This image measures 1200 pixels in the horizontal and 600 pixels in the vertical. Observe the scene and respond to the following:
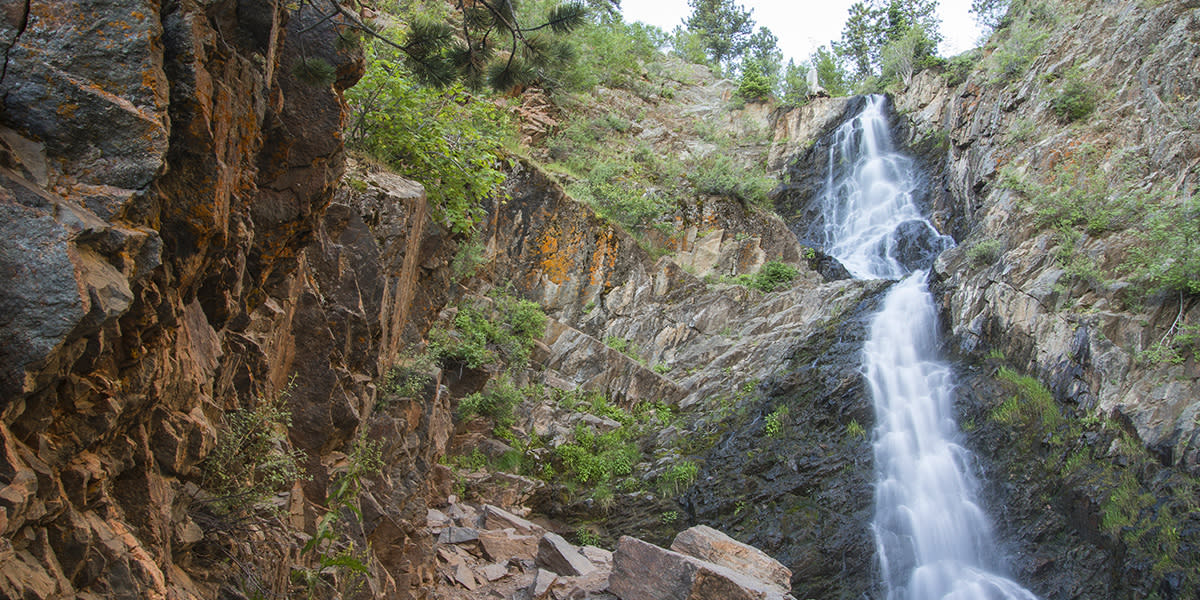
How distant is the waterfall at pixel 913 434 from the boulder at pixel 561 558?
5.61m

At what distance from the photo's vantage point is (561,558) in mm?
10680

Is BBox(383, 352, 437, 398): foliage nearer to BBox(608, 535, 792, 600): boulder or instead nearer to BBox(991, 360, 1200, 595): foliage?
BBox(608, 535, 792, 600): boulder

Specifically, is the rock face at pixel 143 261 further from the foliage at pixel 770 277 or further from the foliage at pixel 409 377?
the foliage at pixel 770 277

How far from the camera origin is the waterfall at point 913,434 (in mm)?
12148

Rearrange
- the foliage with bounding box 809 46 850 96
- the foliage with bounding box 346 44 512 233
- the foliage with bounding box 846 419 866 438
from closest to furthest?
the foliage with bounding box 346 44 512 233 → the foliage with bounding box 846 419 866 438 → the foliage with bounding box 809 46 850 96

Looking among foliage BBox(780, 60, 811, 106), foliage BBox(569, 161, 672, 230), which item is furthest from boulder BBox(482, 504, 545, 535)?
foliage BBox(780, 60, 811, 106)

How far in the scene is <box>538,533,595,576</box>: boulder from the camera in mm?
10500

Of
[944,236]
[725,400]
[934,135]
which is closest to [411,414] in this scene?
[725,400]

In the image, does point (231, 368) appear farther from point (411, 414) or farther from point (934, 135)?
point (934, 135)

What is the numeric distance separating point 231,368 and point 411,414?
4.66m

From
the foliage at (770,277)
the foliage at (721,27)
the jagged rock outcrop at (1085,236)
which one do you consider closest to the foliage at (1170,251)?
the jagged rock outcrop at (1085,236)

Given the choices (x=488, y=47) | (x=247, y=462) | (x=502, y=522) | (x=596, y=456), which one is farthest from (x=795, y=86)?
(x=247, y=462)

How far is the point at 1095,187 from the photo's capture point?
53.4ft

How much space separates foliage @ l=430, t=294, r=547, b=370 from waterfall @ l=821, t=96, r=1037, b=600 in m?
8.49
